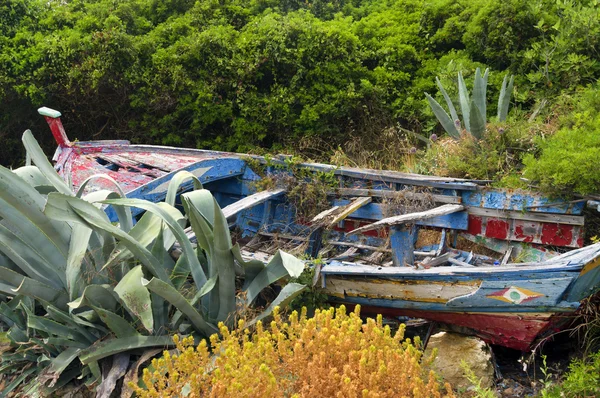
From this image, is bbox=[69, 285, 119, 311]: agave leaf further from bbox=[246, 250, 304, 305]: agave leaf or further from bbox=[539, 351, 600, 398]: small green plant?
bbox=[539, 351, 600, 398]: small green plant

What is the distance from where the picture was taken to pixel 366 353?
120 inches

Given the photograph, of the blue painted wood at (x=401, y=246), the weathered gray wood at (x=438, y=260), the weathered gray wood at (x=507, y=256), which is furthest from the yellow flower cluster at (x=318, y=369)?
the weathered gray wood at (x=507, y=256)

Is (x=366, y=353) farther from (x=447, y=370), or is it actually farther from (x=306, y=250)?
(x=306, y=250)

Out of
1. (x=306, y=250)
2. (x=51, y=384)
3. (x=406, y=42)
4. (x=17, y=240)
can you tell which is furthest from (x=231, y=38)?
(x=51, y=384)

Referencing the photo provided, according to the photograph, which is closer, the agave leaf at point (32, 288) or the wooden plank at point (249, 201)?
the agave leaf at point (32, 288)

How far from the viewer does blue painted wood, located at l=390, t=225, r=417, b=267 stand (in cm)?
512

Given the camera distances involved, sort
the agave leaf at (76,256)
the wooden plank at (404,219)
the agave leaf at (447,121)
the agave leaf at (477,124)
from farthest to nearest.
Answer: the agave leaf at (447,121), the agave leaf at (477,124), the wooden plank at (404,219), the agave leaf at (76,256)

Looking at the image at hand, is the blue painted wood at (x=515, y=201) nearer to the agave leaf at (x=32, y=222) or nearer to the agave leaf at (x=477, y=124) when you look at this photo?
the agave leaf at (x=477, y=124)

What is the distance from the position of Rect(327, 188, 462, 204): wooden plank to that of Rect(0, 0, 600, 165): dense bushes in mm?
3226

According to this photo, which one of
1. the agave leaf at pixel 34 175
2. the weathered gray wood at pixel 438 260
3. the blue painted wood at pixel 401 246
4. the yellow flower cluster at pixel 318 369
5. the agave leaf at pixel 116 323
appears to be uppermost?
the agave leaf at pixel 34 175

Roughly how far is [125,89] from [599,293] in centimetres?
809

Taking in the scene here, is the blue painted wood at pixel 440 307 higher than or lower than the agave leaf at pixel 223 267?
lower

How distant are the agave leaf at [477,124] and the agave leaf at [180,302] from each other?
381 cm

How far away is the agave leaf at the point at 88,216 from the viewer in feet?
12.1
